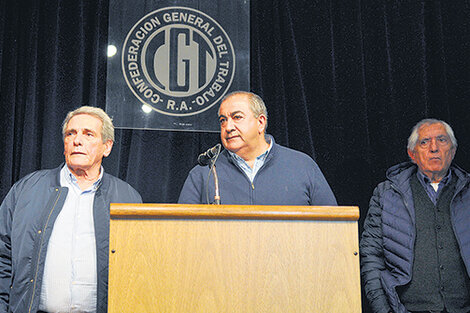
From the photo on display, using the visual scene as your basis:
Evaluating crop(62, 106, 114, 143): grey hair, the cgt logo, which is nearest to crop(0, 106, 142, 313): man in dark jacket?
crop(62, 106, 114, 143): grey hair

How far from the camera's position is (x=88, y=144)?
8.05 feet

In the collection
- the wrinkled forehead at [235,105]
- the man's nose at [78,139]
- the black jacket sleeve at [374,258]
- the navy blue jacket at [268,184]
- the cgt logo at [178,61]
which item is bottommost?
the black jacket sleeve at [374,258]

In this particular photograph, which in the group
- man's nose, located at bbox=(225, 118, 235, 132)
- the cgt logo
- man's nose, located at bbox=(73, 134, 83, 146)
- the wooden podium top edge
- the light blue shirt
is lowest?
the wooden podium top edge

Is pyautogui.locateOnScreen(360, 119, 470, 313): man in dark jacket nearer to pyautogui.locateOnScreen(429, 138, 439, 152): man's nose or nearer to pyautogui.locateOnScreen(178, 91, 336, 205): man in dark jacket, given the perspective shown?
pyautogui.locateOnScreen(429, 138, 439, 152): man's nose

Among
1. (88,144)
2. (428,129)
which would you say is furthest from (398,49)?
(88,144)

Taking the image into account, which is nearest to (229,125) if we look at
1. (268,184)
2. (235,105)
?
(235,105)

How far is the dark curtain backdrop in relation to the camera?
10.9 ft

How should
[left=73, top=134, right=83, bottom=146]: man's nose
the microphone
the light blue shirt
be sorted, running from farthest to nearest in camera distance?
1. the light blue shirt
2. [left=73, top=134, right=83, bottom=146]: man's nose
3. the microphone

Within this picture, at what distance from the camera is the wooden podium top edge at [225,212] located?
150 cm

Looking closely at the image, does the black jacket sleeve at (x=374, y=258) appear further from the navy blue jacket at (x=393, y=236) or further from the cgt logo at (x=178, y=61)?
the cgt logo at (x=178, y=61)

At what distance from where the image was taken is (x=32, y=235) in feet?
7.20

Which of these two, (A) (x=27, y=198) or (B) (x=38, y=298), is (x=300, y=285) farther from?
(A) (x=27, y=198)

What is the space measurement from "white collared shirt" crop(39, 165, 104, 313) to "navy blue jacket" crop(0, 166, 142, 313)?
0.15 feet

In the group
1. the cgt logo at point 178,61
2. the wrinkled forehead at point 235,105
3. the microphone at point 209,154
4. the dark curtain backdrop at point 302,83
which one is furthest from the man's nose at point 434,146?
the microphone at point 209,154
